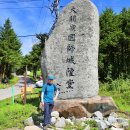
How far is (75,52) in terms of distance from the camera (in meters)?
12.5

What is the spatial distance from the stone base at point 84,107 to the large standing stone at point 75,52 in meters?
0.80

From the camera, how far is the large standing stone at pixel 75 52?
39.8 feet

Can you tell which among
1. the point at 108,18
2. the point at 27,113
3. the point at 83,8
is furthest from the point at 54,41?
the point at 108,18

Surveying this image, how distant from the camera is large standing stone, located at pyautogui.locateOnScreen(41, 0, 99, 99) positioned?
1213 cm

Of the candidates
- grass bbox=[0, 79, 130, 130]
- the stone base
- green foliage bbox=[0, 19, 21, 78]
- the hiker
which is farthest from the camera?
green foliage bbox=[0, 19, 21, 78]

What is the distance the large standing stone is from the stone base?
800mm

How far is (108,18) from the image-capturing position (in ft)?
85.8

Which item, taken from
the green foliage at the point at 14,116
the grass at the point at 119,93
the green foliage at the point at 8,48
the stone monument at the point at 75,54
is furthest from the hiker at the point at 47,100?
the green foliage at the point at 8,48

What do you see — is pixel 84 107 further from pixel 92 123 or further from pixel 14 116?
pixel 14 116

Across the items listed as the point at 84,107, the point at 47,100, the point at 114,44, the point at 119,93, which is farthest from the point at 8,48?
the point at 47,100

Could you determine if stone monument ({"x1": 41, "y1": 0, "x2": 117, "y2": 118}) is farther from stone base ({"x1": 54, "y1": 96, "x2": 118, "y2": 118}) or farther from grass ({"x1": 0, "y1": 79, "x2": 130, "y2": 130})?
grass ({"x1": 0, "y1": 79, "x2": 130, "y2": 130})

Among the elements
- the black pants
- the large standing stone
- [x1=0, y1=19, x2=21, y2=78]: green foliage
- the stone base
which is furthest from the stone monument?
[x1=0, y1=19, x2=21, y2=78]: green foliage

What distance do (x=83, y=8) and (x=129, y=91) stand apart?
17.2 ft

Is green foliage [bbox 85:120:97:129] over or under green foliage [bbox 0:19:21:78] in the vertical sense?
under
